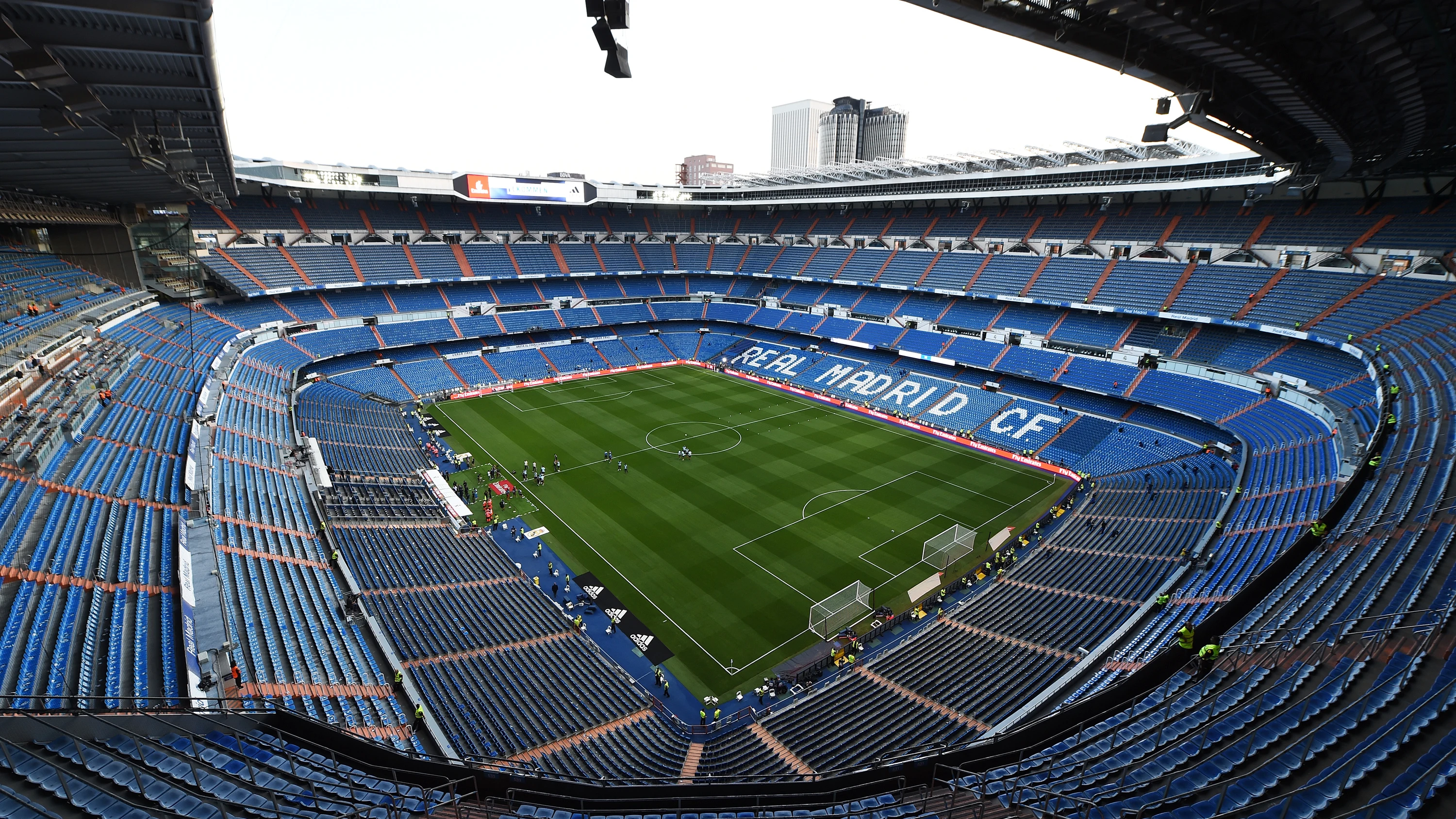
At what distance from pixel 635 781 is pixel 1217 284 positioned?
130ft

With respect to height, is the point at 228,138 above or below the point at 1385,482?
above

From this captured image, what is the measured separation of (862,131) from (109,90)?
178 metres

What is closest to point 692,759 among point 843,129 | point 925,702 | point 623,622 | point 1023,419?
point 925,702

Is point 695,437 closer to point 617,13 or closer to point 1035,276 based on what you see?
point 1035,276

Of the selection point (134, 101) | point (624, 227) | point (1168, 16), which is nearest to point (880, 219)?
point (624, 227)

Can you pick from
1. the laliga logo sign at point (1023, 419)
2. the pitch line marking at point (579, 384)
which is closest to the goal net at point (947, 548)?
the laliga logo sign at point (1023, 419)

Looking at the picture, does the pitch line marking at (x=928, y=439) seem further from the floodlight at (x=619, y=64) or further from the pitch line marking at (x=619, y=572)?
the floodlight at (x=619, y=64)

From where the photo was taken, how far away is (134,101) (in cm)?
1112

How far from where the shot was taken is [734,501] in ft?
95.3

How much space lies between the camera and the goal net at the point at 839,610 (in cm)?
2045

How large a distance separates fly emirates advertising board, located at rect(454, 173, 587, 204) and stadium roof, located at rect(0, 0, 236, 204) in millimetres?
34664

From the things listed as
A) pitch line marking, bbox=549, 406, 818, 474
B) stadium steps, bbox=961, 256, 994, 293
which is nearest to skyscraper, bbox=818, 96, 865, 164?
stadium steps, bbox=961, 256, 994, 293

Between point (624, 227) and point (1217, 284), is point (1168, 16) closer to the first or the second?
point (1217, 284)

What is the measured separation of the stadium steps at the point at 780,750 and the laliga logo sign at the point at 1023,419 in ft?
Answer: 84.0
